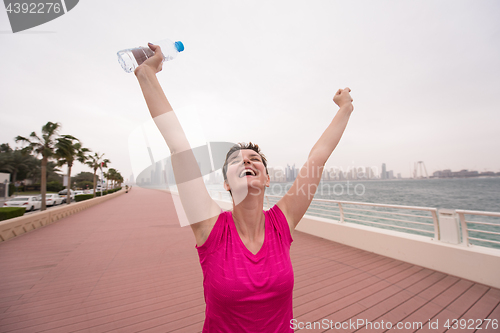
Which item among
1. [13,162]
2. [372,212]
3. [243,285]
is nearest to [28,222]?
[243,285]

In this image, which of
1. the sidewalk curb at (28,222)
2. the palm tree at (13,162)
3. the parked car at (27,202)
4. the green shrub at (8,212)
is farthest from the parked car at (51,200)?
the palm tree at (13,162)

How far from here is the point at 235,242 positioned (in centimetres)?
107

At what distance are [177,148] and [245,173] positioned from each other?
41 centimetres

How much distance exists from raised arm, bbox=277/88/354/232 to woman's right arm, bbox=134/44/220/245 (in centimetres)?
55

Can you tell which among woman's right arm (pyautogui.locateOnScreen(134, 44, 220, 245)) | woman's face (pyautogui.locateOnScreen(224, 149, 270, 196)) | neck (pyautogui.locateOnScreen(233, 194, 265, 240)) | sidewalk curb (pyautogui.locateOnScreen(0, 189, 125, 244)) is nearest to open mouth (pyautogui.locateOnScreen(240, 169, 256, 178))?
woman's face (pyautogui.locateOnScreen(224, 149, 270, 196))

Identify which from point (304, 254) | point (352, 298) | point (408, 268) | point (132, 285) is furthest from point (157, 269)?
point (408, 268)

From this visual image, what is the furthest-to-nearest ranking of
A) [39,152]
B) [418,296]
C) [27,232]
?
[39,152]
[27,232]
[418,296]

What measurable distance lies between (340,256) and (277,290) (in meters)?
Answer: 4.75

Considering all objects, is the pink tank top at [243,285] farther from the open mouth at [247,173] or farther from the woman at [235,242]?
the open mouth at [247,173]

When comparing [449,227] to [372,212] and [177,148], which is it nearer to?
[372,212]

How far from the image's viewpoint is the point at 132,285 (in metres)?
3.88

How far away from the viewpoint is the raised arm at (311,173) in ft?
4.36

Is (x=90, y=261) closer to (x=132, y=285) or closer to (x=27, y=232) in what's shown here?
(x=132, y=285)

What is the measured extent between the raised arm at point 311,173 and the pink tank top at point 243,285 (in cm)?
30
